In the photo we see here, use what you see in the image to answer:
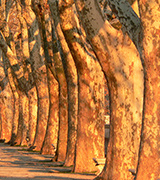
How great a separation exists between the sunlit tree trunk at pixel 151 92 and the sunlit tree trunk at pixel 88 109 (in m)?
5.44

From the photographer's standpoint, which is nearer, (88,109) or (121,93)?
(121,93)

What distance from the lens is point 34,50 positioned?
2505 centimetres

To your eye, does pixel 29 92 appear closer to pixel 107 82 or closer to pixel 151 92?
pixel 107 82

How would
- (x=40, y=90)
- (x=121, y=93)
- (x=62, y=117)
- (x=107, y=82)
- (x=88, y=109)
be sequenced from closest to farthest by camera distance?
(x=121, y=93) < (x=107, y=82) < (x=88, y=109) < (x=62, y=117) < (x=40, y=90)

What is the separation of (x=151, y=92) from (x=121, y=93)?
7.87 ft

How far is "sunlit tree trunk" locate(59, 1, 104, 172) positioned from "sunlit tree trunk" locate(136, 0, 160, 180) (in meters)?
5.44

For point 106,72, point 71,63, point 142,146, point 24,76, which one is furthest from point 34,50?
point 142,146

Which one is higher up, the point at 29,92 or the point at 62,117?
the point at 29,92

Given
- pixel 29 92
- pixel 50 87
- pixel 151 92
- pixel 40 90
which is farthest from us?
pixel 29 92

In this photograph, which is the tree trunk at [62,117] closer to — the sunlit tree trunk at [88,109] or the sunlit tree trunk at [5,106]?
the sunlit tree trunk at [88,109]

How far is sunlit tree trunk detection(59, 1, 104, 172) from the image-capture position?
13.8 metres

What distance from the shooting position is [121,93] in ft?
35.0

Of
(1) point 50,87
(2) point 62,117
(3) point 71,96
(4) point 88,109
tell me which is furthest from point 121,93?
(1) point 50,87

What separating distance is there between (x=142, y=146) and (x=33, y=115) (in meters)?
19.8
